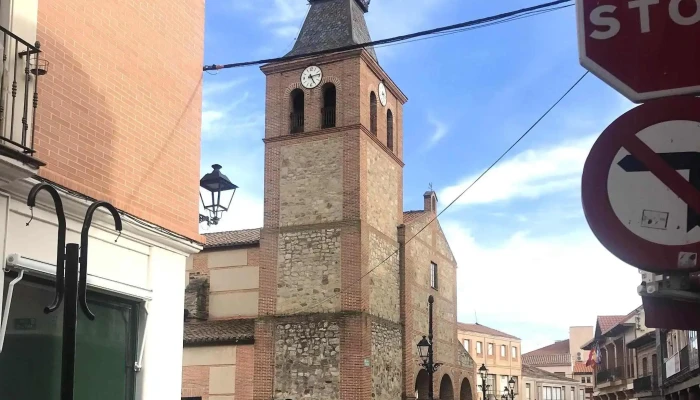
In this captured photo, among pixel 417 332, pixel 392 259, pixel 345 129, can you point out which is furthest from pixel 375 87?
pixel 417 332

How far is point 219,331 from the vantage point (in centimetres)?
2700

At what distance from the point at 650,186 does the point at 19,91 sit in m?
5.63

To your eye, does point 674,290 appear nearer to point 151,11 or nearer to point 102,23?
point 102,23

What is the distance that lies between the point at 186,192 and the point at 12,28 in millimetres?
3091

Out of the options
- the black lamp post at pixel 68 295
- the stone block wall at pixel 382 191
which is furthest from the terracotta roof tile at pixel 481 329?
the black lamp post at pixel 68 295

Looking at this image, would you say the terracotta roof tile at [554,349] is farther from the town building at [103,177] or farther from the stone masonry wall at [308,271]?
the town building at [103,177]

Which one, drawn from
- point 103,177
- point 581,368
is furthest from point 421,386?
point 581,368

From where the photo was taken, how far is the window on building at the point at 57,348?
6.46 meters

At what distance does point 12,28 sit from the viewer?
6566mm

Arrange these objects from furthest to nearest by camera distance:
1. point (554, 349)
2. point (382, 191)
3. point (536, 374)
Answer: point (554, 349)
point (536, 374)
point (382, 191)

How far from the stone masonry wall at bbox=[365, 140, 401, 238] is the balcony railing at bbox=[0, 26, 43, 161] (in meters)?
20.3

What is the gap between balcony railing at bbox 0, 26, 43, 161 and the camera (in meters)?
6.27

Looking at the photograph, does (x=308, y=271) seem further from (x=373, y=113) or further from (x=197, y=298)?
(x=373, y=113)

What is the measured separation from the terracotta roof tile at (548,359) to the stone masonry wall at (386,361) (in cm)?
6724
